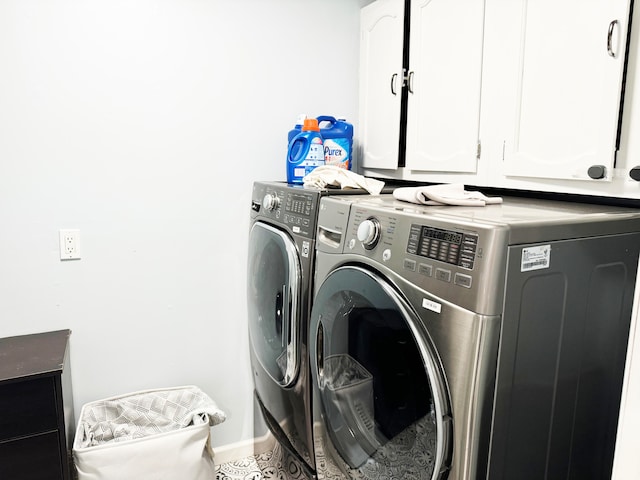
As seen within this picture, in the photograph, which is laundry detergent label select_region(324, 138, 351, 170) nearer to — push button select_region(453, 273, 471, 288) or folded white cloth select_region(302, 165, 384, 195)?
folded white cloth select_region(302, 165, 384, 195)

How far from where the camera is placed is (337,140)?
210 centimetres

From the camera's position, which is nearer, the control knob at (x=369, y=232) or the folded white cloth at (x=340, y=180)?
the control knob at (x=369, y=232)

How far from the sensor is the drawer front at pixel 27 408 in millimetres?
1547

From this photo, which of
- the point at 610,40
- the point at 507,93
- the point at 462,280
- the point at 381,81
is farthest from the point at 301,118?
the point at 462,280

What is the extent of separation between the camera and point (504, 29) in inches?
58.0

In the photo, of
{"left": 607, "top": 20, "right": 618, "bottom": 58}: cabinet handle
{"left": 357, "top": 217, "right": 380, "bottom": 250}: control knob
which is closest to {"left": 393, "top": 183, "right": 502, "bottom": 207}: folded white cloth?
{"left": 357, "top": 217, "right": 380, "bottom": 250}: control knob

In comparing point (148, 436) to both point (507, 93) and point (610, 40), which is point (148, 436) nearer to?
point (507, 93)

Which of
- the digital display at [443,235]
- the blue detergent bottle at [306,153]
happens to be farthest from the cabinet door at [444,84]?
the digital display at [443,235]

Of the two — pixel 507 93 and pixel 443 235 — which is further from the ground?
pixel 507 93

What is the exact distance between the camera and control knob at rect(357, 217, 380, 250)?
1.22m

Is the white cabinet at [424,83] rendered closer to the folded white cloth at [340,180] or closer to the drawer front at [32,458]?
the folded white cloth at [340,180]

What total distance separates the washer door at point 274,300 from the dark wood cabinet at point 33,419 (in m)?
0.70

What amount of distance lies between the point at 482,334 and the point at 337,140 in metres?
1.31

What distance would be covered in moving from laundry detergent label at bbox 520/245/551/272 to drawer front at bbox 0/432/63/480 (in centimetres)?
151
